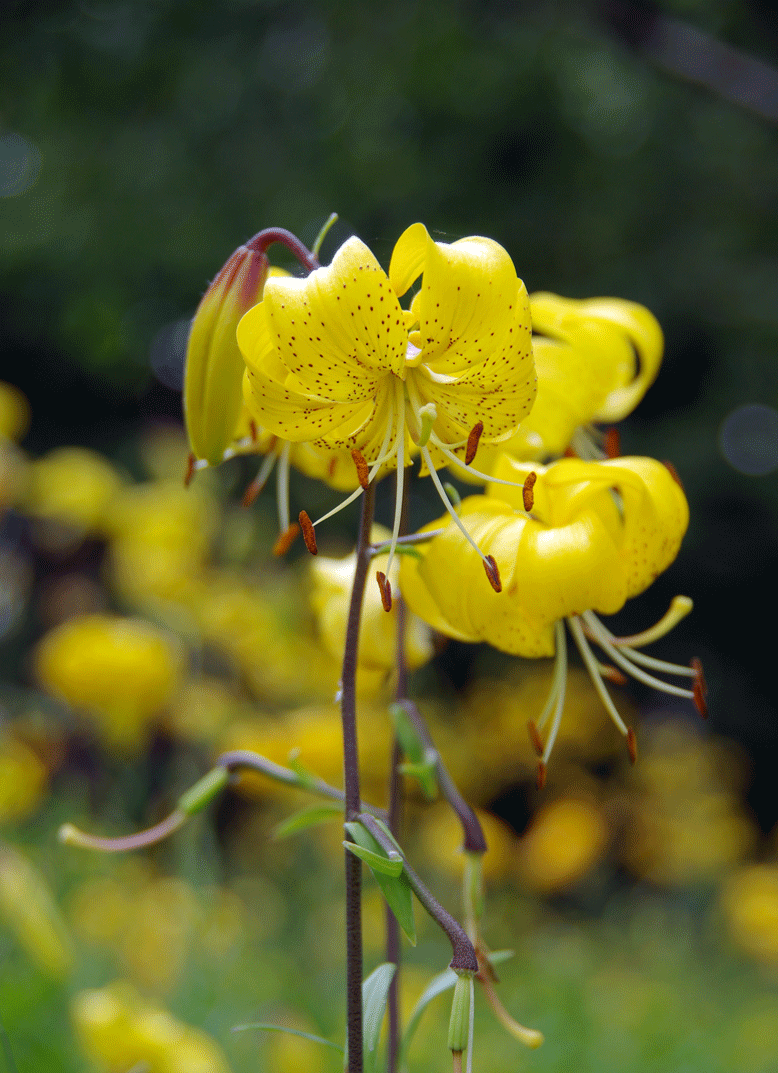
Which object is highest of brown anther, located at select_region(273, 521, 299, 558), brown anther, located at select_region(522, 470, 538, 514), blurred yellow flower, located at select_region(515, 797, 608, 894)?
brown anther, located at select_region(522, 470, 538, 514)

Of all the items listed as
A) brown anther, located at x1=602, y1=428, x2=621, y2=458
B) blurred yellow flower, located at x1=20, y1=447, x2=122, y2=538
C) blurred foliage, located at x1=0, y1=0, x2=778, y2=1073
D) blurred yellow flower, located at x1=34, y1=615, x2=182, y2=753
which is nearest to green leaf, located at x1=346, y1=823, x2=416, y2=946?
brown anther, located at x1=602, y1=428, x2=621, y2=458

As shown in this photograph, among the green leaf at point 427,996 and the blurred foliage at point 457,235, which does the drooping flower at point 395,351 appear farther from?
the blurred foliage at point 457,235

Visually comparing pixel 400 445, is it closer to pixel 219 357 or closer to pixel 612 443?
pixel 219 357

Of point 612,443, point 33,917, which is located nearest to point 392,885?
point 612,443

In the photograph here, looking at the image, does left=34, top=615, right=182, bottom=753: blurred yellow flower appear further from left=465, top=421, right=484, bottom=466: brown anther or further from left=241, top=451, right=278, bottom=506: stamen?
left=465, top=421, right=484, bottom=466: brown anther

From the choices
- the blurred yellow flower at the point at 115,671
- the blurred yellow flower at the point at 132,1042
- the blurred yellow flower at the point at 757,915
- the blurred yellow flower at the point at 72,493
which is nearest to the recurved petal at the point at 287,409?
the blurred yellow flower at the point at 132,1042

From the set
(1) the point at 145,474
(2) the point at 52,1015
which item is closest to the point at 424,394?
(2) the point at 52,1015
